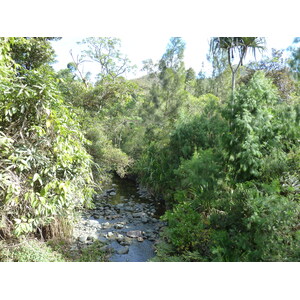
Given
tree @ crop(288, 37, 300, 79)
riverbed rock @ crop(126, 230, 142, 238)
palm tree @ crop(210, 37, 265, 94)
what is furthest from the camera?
riverbed rock @ crop(126, 230, 142, 238)

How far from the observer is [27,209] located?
101 inches

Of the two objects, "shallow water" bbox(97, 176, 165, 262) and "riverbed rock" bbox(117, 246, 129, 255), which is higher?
"riverbed rock" bbox(117, 246, 129, 255)

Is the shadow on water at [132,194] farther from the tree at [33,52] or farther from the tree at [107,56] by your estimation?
the tree at [33,52]

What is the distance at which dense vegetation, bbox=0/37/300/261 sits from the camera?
2.30 meters

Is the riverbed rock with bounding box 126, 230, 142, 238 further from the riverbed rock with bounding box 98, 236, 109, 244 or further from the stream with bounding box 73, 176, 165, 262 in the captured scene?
the riverbed rock with bounding box 98, 236, 109, 244

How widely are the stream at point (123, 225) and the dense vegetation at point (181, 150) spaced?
37 centimetres

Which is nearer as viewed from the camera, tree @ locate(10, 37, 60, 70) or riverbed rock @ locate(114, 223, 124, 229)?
tree @ locate(10, 37, 60, 70)

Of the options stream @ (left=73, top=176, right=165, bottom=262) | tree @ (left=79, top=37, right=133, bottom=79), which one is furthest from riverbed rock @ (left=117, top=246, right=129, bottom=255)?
tree @ (left=79, top=37, right=133, bottom=79)

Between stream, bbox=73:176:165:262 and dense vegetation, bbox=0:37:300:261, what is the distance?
1.20 feet

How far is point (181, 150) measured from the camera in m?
5.04

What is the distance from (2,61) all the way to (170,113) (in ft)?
15.3

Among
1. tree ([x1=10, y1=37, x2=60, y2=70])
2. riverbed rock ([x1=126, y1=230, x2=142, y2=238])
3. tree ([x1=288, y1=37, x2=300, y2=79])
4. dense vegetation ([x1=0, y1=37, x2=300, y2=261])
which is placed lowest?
riverbed rock ([x1=126, y1=230, x2=142, y2=238])

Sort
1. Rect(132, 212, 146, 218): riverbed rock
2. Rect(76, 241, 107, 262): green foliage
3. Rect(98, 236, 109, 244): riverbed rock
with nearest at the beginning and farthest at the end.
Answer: Rect(76, 241, 107, 262): green foliage
Rect(98, 236, 109, 244): riverbed rock
Rect(132, 212, 146, 218): riverbed rock
